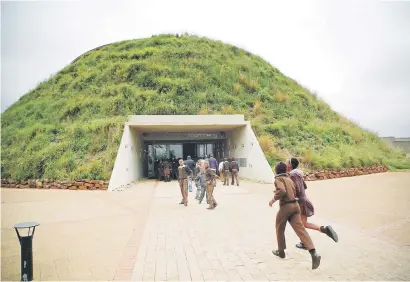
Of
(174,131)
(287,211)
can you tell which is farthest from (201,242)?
(174,131)

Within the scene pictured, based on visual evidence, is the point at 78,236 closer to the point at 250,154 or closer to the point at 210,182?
the point at 210,182

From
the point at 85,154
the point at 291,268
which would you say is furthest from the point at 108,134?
the point at 291,268

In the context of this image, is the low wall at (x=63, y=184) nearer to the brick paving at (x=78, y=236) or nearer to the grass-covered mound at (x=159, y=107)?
the grass-covered mound at (x=159, y=107)

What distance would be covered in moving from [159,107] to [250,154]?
9.23 metres

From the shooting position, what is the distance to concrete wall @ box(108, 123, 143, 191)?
1636 centimetres

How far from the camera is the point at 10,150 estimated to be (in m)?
22.1

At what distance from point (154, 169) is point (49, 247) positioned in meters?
19.5

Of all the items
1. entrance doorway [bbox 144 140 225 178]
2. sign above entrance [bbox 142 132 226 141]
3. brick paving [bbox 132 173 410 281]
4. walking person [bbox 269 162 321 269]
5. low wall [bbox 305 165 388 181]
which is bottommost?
brick paving [bbox 132 173 410 281]

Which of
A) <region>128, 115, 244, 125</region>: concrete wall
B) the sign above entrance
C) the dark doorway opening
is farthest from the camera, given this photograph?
the dark doorway opening

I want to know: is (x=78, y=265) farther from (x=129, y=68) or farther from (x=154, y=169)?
(x=129, y=68)

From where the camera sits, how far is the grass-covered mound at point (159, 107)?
19.6 meters

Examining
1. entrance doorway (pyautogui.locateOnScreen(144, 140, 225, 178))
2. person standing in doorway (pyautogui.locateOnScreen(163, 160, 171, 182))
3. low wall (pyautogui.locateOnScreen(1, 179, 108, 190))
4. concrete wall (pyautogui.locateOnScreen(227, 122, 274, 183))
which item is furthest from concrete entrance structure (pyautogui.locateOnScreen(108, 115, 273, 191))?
entrance doorway (pyautogui.locateOnScreen(144, 140, 225, 178))

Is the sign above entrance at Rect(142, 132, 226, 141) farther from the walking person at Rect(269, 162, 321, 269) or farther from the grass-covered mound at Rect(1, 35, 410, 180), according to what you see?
the walking person at Rect(269, 162, 321, 269)

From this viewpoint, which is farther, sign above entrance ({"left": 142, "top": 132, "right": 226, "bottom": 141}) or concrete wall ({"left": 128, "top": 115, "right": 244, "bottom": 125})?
sign above entrance ({"left": 142, "top": 132, "right": 226, "bottom": 141})
